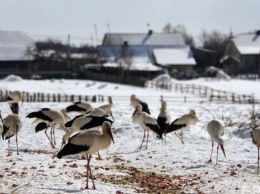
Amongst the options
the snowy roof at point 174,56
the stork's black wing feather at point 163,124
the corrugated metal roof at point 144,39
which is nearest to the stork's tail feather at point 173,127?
the stork's black wing feather at point 163,124

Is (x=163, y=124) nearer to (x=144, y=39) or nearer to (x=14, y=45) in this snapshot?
(x=14, y=45)

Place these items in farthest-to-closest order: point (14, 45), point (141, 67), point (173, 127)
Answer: point (14, 45) → point (141, 67) → point (173, 127)

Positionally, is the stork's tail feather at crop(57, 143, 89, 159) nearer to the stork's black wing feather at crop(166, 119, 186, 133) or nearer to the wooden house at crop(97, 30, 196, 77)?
the stork's black wing feather at crop(166, 119, 186, 133)

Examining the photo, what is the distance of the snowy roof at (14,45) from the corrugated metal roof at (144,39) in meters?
17.9

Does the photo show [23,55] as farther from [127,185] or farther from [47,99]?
[127,185]

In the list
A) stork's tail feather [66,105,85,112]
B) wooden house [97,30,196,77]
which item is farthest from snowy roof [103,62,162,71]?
stork's tail feather [66,105,85,112]

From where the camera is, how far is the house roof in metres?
107

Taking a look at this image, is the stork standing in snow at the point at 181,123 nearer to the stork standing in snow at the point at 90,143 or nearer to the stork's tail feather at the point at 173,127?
the stork's tail feather at the point at 173,127

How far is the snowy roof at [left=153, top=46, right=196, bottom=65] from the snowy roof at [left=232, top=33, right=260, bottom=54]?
8580 millimetres

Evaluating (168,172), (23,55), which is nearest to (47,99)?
(168,172)

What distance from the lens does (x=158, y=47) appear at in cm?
10412

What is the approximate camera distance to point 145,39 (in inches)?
4264

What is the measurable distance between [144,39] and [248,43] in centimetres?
1892

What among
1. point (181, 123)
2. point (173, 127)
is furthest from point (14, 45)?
point (173, 127)
